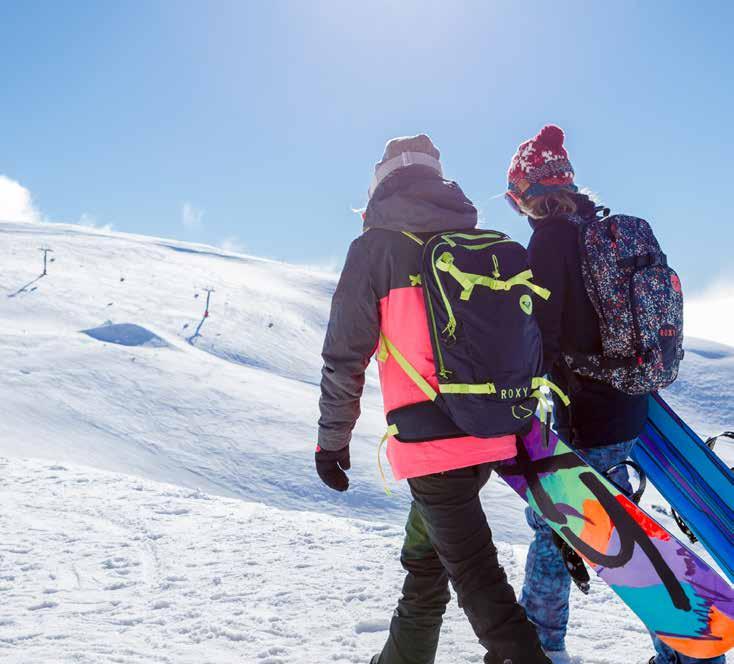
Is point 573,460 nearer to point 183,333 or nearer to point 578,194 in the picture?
point 578,194

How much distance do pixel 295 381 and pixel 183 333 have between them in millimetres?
5580

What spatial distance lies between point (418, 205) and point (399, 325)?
44cm

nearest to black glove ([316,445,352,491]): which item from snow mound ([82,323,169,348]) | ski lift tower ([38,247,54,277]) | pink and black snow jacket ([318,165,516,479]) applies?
pink and black snow jacket ([318,165,516,479])

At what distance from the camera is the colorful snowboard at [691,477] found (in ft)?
8.96

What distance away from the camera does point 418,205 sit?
2186mm

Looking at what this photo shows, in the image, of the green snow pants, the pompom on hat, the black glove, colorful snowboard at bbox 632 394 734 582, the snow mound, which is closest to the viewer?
the green snow pants

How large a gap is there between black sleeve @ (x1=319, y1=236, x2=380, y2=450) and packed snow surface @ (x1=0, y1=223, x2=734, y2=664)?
137cm

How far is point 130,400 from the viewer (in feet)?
48.8

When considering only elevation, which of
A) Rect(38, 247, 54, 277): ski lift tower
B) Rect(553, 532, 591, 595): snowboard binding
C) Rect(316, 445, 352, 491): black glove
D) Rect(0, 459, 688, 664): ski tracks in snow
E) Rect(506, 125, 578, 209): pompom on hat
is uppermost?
Rect(38, 247, 54, 277): ski lift tower

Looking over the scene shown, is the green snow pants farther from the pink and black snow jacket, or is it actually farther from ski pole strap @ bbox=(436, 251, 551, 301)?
ski pole strap @ bbox=(436, 251, 551, 301)

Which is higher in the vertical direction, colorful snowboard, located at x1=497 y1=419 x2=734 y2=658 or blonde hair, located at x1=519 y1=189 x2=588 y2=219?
blonde hair, located at x1=519 y1=189 x2=588 y2=219

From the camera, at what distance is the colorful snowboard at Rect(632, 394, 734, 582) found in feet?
8.96

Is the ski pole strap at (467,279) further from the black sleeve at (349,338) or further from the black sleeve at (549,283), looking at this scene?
the black sleeve at (549,283)

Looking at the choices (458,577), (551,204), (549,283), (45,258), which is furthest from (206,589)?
(45,258)
